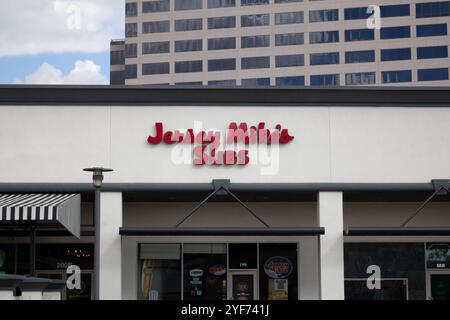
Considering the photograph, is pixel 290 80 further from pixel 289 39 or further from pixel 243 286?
pixel 243 286

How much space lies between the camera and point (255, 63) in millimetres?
118000

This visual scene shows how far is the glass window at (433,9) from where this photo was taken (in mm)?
115000

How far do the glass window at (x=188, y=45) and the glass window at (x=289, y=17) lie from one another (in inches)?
461

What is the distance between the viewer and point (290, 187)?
2478cm

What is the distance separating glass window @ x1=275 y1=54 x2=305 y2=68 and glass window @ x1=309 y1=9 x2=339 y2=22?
6189mm

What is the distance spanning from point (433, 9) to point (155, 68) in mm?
40561

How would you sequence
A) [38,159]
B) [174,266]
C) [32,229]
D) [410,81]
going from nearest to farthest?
[32,229] → [38,159] → [174,266] → [410,81]

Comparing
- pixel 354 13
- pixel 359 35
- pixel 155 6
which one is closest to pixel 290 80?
pixel 359 35

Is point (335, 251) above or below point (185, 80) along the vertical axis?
below

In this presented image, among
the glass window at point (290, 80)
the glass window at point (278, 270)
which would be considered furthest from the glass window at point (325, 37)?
the glass window at point (278, 270)

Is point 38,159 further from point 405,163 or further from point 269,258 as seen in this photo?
point 405,163

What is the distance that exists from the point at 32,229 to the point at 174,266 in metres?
5.90
